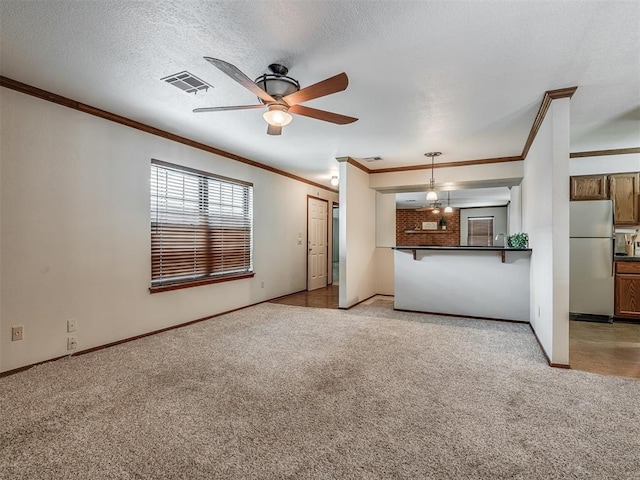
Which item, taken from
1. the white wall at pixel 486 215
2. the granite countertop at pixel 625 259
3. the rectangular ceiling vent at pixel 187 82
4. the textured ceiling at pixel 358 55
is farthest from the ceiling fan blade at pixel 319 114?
the white wall at pixel 486 215

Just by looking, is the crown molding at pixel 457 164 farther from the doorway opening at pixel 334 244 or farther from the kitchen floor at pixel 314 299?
the kitchen floor at pixel 314 299

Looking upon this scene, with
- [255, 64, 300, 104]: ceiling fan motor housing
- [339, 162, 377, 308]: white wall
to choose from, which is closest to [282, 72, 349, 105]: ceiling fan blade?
[255, 64, 300, 104]: ceiling fan motor housing

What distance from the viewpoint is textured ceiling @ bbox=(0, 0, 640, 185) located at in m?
1.87

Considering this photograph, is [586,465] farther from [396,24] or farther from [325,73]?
[325,73]

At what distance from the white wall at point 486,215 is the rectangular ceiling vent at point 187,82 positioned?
8911 millimetres

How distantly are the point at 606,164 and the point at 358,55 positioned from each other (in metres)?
4.49

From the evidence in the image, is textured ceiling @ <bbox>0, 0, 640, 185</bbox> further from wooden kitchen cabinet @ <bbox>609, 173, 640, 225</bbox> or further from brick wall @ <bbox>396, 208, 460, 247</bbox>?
brick wall @ <bbox>396, 208, 460, 247</bbox>

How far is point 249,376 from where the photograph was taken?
2.66m

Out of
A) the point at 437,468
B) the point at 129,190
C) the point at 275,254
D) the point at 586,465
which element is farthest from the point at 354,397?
the point at 275,254

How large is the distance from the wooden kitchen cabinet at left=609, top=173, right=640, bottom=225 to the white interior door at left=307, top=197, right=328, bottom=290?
16.1ft

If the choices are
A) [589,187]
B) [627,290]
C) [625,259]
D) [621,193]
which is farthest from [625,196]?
[627,290]

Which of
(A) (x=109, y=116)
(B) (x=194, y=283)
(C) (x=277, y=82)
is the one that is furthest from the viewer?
(B) (x=194, y=283)

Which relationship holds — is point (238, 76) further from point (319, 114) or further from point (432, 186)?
point (432, 186)

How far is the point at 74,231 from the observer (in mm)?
3098
